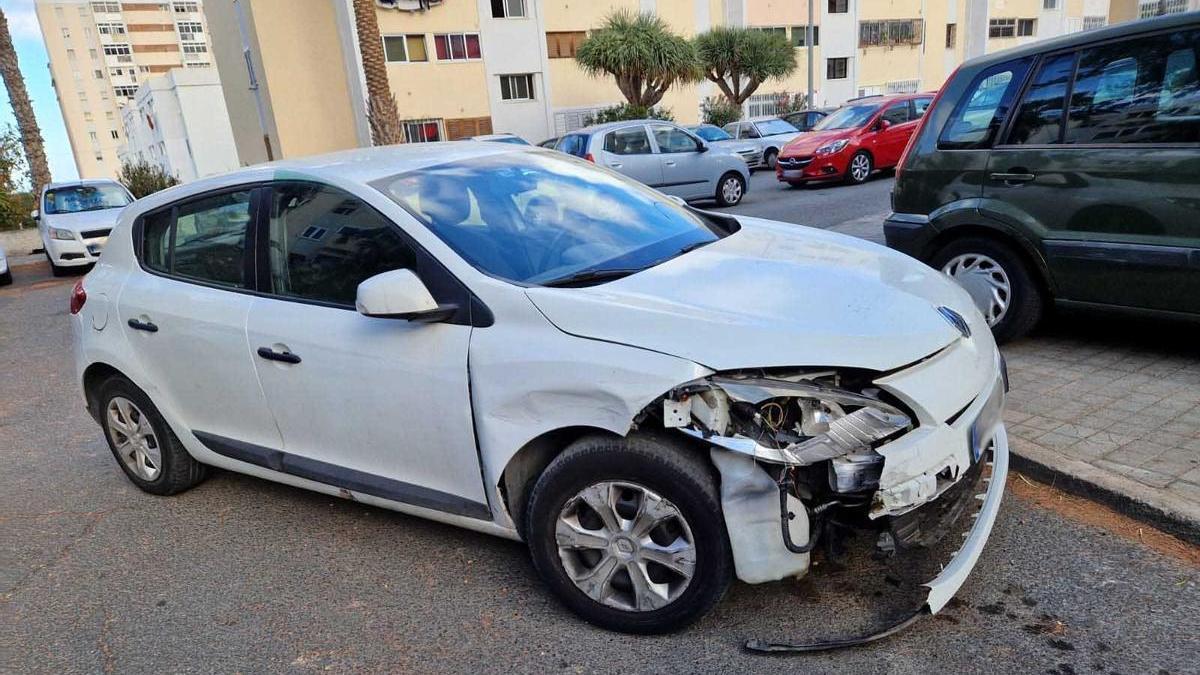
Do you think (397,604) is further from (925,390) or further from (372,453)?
(925,390)

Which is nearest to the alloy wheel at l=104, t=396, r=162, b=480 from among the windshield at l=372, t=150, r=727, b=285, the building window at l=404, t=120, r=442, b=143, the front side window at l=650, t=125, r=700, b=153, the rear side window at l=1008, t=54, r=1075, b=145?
the windshield at l=372, t=150, r=727, b=285

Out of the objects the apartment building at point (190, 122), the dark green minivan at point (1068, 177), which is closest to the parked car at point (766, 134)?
the dark green minivan at point (1068, 177)

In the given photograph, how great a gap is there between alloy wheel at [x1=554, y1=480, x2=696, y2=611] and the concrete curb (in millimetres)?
1889

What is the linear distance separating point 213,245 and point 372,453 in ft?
4.49

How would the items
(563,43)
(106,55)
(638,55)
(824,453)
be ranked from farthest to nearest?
(106,55)
(563,43)
(638,55)
(824,453)

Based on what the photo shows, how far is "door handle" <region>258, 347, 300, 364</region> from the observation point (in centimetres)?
313

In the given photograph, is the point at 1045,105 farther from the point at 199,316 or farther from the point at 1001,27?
the point at 1001,27

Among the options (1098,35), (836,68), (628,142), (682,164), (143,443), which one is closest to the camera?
(143,443)

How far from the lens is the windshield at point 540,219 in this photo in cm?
292

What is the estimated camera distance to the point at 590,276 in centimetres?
285

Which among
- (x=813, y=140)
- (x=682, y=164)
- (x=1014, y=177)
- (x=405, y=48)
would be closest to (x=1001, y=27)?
(x=405, y=48)

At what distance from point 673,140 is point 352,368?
11.8 meters

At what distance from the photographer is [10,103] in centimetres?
1997

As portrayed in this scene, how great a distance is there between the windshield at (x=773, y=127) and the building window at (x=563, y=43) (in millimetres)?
14873
